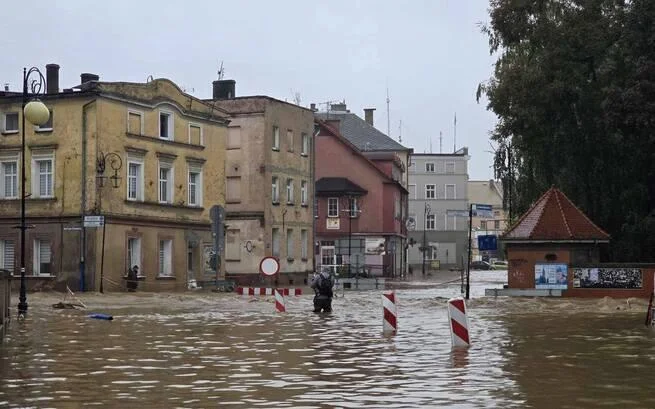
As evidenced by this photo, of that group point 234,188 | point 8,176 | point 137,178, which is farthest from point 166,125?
point 234,188

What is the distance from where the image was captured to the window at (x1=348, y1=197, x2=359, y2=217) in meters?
87.6

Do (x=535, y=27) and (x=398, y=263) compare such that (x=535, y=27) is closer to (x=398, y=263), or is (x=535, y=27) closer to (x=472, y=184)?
(x=398, y=263)

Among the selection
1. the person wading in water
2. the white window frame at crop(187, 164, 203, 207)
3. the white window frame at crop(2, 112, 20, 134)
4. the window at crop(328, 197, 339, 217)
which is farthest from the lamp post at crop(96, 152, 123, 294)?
the window at crop(328, 197, 339, 217)

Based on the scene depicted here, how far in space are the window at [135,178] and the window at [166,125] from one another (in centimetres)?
269

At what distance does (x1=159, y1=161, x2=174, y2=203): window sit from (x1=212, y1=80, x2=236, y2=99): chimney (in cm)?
1943

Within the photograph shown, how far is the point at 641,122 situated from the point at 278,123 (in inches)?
1083

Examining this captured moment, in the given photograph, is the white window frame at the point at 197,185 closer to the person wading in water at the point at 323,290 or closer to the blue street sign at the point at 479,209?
the blue street sign at the point at 479,209

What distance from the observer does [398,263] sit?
95.9m

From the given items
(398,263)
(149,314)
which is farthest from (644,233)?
(398,263)

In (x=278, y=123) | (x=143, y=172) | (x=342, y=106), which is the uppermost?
(x=342, y=106)

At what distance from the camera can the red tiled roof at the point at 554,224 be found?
4541cm

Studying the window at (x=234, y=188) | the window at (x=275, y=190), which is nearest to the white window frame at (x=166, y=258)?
the window at (x=234, y=188)

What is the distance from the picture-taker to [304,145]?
73188 mm

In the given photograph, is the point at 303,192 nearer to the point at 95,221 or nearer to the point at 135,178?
the point at 135,178
